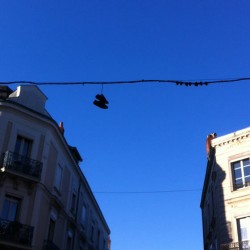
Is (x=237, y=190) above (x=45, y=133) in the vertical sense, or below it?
below

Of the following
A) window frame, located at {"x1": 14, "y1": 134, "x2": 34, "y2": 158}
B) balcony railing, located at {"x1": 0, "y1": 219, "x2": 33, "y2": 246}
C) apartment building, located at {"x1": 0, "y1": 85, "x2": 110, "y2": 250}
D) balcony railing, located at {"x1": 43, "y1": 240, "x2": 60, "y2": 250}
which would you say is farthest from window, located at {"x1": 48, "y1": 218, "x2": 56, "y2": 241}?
window frame, located at {"x1": 14, "y1": 134, "x2": 34, "y2": 158}

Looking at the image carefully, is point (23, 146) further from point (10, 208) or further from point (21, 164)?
point (10, 208)

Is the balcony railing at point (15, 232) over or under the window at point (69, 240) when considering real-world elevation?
under

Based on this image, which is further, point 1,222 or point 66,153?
point 66,153

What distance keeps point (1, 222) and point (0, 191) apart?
1.51 metres

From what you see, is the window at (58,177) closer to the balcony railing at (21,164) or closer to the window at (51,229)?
the window at (51,229)

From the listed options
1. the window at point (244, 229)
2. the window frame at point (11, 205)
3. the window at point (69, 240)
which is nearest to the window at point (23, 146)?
the window frame at point (11, 205)

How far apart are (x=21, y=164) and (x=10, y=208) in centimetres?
216

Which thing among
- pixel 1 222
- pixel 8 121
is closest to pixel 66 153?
pixel 8 121

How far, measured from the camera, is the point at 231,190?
22.1 metres

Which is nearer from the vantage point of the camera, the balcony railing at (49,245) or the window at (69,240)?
the balcony railing at (49,245)

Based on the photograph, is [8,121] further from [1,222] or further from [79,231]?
[79,231]

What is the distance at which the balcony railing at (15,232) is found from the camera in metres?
18.5

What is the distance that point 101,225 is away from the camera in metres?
38.3
